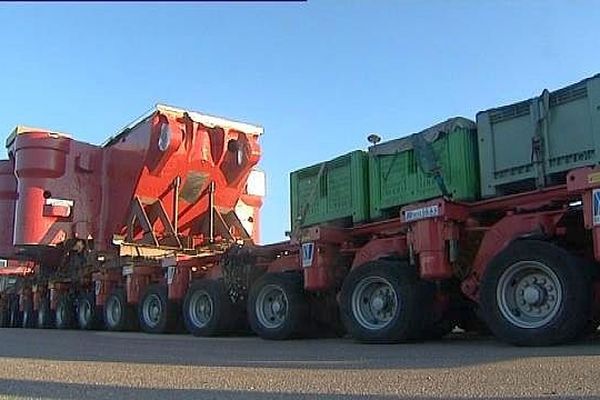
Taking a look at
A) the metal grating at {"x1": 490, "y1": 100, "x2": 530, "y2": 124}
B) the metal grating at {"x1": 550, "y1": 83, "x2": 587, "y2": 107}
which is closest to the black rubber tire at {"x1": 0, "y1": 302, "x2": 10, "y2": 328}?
the metal grating at {"x1": 490, "y1": 100, "x2": 530, "y2": 124}

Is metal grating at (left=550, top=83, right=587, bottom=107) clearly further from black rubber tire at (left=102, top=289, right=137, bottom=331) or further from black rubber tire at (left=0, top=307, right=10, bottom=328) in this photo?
black rubber tire at (left=0, top=307, right=10, bottom=328)

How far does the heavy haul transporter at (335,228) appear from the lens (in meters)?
7.44

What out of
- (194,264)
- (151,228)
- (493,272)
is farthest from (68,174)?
(493,272)

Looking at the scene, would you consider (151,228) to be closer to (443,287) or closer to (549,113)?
(443,287)

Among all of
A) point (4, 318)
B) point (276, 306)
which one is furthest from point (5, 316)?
point (276, 306)

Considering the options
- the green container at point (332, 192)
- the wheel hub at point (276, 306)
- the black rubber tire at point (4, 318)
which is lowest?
the black rubber tire at point (4, 318)

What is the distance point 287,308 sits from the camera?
33.3ft

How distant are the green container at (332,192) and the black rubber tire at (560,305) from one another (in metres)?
2.76

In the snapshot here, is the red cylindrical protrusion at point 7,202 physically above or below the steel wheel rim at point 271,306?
above

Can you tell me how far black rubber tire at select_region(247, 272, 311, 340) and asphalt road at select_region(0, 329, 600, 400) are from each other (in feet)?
4.47

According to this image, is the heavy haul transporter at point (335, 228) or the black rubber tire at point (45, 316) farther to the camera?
the black rubber tire at point (45, 316)

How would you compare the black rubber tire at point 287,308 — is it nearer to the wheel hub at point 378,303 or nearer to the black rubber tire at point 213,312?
the black rubber tire at point 213,312

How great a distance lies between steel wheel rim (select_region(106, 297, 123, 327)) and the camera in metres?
14.4

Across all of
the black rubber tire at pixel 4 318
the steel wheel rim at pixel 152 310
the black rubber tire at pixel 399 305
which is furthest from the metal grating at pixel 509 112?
the black rubber tire at pixel 4 318
